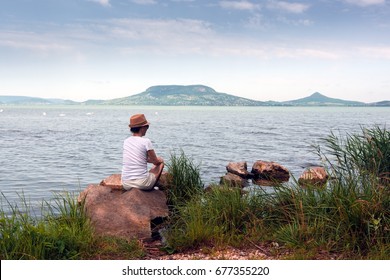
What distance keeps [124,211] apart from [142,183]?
39.7 inches

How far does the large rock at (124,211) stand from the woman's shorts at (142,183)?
0.14 m

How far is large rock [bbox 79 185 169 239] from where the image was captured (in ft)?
25.7

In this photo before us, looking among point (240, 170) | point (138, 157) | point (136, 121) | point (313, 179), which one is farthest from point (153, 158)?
point (240, 170)

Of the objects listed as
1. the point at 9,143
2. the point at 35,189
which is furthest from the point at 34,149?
the point at 35,189

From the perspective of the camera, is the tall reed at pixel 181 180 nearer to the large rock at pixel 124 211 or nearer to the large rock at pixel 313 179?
the large rock at pixel 124 211

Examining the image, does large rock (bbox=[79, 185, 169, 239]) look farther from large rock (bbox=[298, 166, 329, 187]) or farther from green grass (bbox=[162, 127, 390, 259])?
large rock (bbox=[298, 166, 329, 187])

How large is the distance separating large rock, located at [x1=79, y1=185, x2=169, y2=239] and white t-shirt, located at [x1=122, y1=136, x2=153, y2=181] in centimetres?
36

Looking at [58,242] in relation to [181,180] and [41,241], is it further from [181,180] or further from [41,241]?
[181,180]

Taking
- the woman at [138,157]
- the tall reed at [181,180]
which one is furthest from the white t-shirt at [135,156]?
the tall reed at [181,180]

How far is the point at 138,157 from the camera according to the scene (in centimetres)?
906

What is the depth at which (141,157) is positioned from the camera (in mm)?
9086
